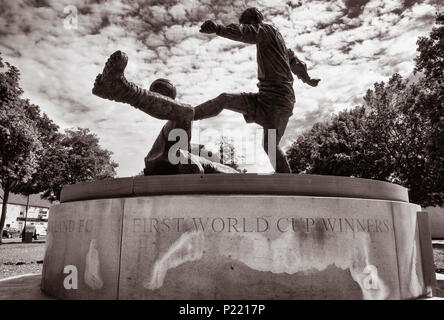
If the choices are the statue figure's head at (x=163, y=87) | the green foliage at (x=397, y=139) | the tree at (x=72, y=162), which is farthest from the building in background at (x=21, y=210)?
the statue figure's head at (x=163, y=87)

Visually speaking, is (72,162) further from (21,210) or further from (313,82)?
(21,210)

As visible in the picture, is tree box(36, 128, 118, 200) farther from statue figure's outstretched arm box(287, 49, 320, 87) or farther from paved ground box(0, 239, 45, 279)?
statue figure's outstretched arm box(287, 49, 320, 87)

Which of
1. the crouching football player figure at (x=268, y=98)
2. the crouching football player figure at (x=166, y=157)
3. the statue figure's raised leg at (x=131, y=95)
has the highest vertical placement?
the crouching football player figure at (x=268, y=98)

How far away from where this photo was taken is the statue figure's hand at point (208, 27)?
4836 millimetres

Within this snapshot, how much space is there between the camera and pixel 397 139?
83.0 feet

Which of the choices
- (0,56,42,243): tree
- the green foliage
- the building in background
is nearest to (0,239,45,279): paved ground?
(0,56,42,243): tree

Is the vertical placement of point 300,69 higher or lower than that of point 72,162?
lower

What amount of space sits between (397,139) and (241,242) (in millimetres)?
25078

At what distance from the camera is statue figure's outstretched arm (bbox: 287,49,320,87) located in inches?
243

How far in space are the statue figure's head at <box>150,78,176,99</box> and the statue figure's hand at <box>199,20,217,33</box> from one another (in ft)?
3.49

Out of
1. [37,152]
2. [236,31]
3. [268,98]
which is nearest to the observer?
[236,31]

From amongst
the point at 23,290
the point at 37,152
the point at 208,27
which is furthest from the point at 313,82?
the point at 37,152

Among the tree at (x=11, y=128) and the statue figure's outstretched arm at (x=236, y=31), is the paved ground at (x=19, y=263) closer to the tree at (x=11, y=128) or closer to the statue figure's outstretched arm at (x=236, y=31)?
the tree at (x=11, y=128)

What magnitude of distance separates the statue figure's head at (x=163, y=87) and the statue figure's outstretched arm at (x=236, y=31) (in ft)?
3.49
